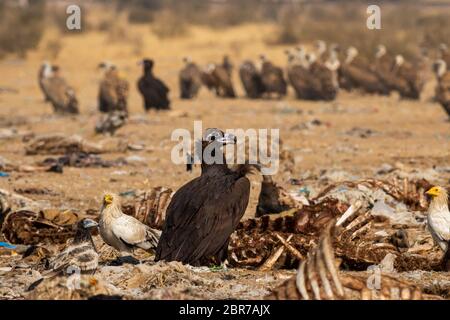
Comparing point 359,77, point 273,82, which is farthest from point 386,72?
point 273,82

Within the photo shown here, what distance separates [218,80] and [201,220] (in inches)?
721

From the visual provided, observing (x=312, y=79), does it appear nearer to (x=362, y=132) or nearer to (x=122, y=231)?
(x=362, y=132)

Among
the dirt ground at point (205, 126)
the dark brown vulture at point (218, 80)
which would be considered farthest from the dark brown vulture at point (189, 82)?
the dirt ground at point (205, 126)

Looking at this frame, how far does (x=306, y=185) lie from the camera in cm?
1178

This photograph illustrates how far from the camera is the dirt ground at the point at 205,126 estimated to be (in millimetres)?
11195

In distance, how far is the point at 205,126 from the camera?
18.4 m

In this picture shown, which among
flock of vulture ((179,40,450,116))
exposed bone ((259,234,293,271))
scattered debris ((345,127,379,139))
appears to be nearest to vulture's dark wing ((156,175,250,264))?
exposed bone ((259,234,293,271))

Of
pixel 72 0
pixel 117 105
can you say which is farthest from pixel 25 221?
pixel 72 0

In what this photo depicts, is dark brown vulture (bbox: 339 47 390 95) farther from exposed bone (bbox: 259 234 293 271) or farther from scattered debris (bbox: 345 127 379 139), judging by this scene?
exposed bone (bbox: 259 234 293 271)

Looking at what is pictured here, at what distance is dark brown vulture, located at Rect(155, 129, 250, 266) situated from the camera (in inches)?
284

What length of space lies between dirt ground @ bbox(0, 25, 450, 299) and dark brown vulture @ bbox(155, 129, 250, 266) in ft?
0.55

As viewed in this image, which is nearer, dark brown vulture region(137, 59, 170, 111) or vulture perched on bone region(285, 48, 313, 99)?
dark brown vulture region(137, 59, 170, 111)

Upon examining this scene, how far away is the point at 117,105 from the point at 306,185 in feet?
31.9

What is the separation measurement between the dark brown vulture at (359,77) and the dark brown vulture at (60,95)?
7650 mm
